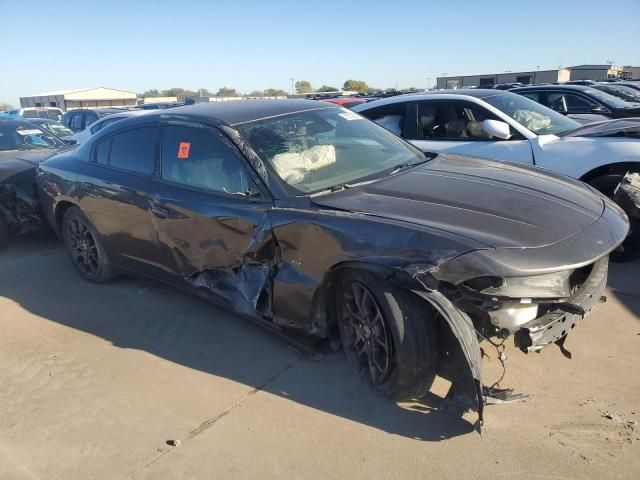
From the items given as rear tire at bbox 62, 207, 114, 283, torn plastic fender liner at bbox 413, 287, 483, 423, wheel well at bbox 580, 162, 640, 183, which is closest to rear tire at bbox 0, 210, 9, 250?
rear tire at bbox 62, 207, 114, 283

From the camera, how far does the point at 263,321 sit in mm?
3436

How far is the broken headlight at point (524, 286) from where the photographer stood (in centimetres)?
240

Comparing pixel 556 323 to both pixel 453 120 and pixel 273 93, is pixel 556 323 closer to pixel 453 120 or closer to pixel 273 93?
pixel 453 120

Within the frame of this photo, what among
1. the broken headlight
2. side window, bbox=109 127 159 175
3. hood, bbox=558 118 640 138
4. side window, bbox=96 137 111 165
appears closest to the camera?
the broken headlight

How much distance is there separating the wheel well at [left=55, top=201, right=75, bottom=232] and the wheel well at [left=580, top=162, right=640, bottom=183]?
4914 millimetres

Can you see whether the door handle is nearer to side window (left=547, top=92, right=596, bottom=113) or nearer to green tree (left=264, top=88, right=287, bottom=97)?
side window (left=547, top=92, right=596, bottom=113)

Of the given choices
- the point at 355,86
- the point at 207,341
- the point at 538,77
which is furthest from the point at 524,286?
the point at 355,86

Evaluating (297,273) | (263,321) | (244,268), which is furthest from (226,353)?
(297,273)

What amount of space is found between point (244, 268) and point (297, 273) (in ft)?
1.68

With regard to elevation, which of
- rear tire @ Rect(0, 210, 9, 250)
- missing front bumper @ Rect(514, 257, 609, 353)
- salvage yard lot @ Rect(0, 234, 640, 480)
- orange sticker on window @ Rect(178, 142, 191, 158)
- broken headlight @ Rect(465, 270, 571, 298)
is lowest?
salvage yard lot @ Rect(0, 234, 640, 480)

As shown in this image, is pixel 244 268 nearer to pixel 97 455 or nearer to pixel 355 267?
pixel 355 267

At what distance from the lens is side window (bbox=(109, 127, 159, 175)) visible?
4098mm

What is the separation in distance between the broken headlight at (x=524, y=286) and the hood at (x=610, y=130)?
3151 mm

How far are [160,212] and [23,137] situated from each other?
15.2 ft
